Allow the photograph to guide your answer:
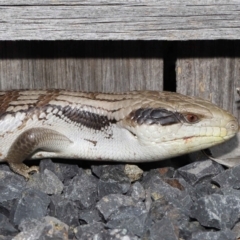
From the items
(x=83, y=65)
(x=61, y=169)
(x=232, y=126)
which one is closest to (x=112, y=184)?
(x=61, y=169)

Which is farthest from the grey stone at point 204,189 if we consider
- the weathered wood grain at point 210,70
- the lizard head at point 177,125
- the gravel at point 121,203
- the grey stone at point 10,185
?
the grey stone at point 10,185

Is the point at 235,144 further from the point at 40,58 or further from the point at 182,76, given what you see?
the point at 40,58

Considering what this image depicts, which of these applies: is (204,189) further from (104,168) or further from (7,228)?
(7,228)

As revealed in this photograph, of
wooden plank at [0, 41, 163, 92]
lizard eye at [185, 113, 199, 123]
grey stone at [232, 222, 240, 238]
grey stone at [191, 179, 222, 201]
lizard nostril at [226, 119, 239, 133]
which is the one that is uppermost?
wooden plank at [0, 41, 163, 92]

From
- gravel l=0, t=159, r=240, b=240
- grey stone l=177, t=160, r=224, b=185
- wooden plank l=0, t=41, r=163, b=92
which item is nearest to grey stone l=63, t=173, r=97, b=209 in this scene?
gravel l=0, t=159, r=240, b=240

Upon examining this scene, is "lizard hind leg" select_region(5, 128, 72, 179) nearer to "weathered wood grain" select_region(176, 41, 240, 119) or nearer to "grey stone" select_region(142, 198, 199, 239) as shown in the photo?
"grey stone" select_region(142, 198, 199, 239)

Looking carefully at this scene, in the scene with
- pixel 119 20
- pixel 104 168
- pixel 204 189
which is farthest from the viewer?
pixel 104 168
